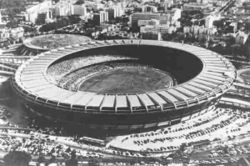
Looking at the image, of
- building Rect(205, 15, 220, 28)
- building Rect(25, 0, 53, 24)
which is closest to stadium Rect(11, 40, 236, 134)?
building Rect(205, 15, 220, 28)

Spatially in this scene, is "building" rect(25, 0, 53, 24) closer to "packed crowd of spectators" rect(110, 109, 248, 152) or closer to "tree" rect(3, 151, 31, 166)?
"packed crowd of spectators" rect(110, 109, 248, 152)

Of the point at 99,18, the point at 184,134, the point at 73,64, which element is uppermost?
the point at 99,18

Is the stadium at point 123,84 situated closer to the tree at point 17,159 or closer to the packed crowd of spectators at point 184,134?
the packed crowd of spectators at point 184,134

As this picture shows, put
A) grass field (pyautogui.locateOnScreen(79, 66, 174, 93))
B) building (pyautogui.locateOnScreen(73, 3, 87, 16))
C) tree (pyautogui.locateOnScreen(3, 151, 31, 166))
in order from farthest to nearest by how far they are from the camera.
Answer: building (pyautogui.locateOnScreen(73, 3, 87, 16))
grass field (pyautogui.locateOnScreen(79, 66, 174, 93))
tree (pyautogui.locateOnScreen(3, 151, 31, 166))

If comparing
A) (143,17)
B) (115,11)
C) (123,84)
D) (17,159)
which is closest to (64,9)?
(115,11)

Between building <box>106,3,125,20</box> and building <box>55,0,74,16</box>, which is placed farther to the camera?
building <box>55,0,74,16</box>

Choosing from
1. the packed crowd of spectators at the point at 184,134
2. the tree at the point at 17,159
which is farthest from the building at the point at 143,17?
the tree at the point at 17,159

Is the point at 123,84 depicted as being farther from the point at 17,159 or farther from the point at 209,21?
the point at 209,21
